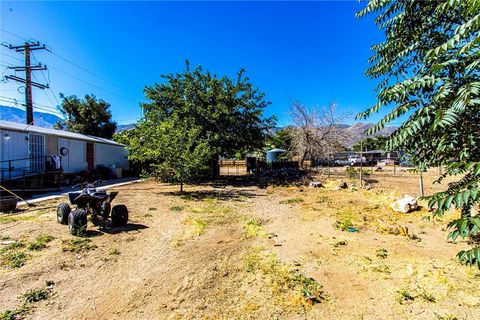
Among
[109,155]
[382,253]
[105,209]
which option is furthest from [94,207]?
[109,155]

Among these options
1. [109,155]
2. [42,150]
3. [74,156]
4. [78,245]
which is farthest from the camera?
[109,155]

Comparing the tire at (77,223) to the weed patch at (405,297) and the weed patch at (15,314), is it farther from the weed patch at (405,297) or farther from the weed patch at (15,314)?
the weed patch at (405,297)

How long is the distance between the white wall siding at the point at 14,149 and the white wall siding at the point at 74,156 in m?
2.47

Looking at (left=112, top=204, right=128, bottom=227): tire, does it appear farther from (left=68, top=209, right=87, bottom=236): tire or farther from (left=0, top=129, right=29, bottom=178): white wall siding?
(left=0, top=129, right=29, bottom=178): white wall siding

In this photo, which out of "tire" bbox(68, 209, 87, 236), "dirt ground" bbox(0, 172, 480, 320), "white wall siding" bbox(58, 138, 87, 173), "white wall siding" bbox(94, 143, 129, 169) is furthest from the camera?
"white wall siding" bbox(94, 143, 129, 169)

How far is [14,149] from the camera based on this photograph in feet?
39.3

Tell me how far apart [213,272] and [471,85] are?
389 centimetres

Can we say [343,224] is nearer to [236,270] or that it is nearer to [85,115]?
[236,270]

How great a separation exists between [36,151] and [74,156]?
270 centimetres

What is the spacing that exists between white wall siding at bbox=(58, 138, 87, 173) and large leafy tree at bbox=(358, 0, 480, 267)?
680 inches

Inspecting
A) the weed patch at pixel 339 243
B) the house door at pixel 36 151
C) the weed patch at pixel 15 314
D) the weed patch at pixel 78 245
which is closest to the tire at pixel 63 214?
the weed patch at pixel 78 245

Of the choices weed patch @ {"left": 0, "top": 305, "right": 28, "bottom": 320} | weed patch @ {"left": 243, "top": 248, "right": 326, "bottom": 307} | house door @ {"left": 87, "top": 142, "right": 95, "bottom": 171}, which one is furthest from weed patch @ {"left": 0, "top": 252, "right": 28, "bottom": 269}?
house door @ {"left": 87, "top": 142, "right": 95, "bottom": 171}

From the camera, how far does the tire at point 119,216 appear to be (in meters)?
6.30

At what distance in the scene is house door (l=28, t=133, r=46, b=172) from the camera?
512 inches
